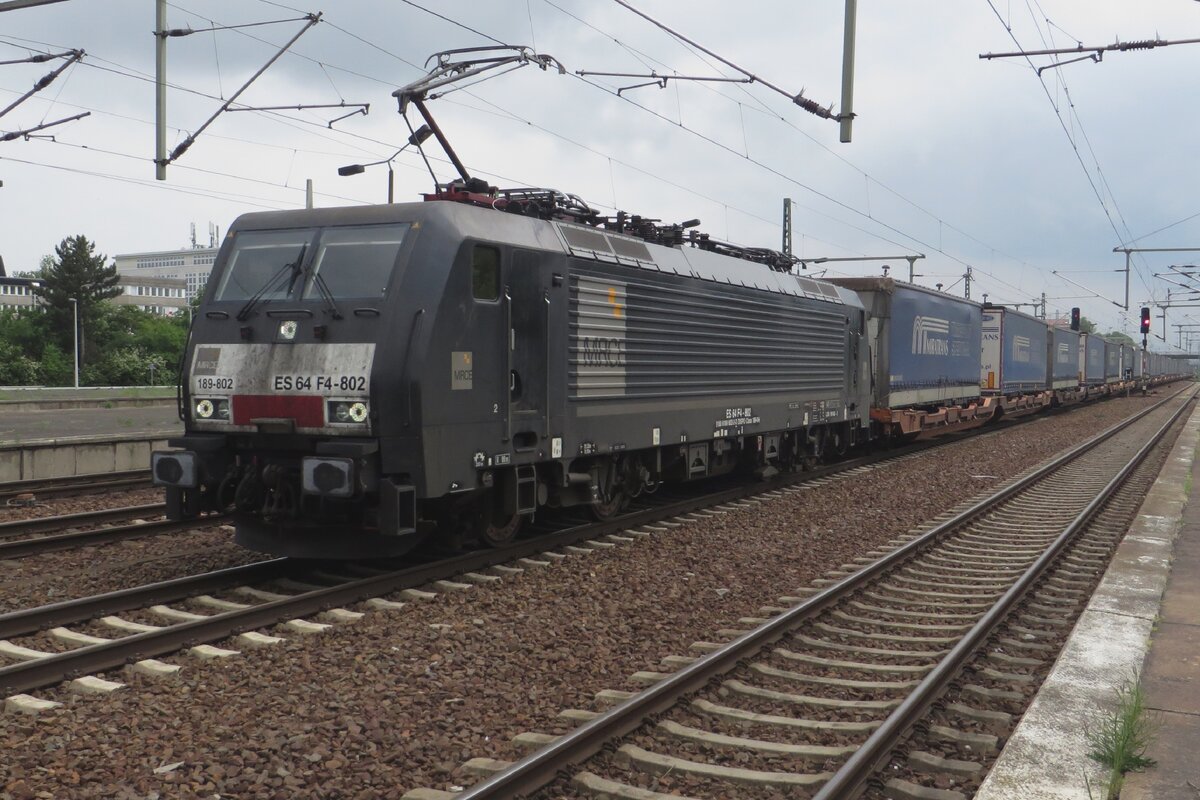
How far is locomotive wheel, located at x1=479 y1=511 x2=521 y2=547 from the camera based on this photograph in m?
9.35

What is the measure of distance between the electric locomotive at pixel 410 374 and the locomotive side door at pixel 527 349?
0.06ft

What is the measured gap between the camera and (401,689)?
5699mm

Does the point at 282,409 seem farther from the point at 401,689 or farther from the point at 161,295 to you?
the point at 161,295

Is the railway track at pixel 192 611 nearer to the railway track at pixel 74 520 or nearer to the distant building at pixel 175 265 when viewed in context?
the railway track at pixel 74 520

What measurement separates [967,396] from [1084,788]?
914 inches

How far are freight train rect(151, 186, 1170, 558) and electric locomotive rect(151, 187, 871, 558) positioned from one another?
0.06ft

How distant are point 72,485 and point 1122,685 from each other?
40.8ft

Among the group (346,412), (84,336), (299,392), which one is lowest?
(346,412)

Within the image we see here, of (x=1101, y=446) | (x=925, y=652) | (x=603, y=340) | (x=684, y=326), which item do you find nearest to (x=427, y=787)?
(x=925, y=652)

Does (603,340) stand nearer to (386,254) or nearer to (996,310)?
(386,254)

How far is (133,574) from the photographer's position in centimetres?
844

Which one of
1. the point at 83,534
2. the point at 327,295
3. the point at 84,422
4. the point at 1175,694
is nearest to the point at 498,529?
the point at 327,295

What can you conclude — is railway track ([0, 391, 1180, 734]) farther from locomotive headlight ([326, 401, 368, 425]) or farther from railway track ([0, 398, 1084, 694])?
locomotive headlight ([326, 401, 368, 425])

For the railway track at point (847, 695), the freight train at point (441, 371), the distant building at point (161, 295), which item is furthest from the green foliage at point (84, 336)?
the railway track at point (847, 695)
